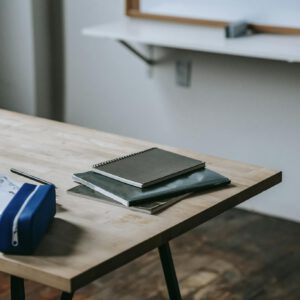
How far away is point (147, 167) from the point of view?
6.15 ft

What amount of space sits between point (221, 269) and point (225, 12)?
1.17 meters

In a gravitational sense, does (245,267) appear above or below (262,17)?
below

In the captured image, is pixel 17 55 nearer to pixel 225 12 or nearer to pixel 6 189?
pixel 225 12

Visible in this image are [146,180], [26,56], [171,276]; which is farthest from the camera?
[26,56]

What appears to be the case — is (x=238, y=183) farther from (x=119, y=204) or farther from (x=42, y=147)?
(x=42, y=147)

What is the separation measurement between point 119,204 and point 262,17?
192cm

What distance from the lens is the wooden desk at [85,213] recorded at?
143 cm

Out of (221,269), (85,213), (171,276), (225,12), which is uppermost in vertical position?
(225,12)

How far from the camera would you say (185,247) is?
10.8 feet

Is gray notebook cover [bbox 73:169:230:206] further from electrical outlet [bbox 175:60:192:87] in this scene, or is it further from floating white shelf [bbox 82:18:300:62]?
electrical outlet [bbox 175:60:192:87]

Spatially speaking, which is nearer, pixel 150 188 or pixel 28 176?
pixel 150 188

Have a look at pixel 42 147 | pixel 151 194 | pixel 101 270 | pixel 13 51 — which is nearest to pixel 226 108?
pixel 13 51

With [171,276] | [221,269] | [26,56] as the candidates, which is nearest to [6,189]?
[171,276]

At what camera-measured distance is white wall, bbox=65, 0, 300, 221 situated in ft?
11.6
